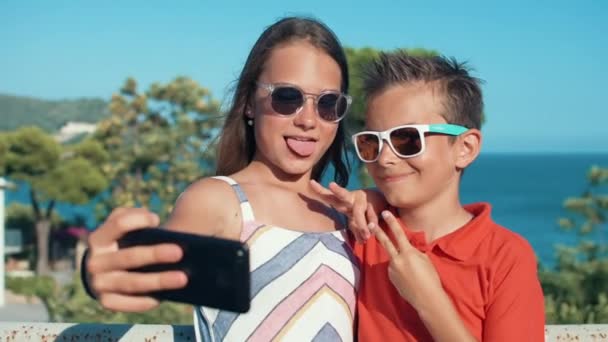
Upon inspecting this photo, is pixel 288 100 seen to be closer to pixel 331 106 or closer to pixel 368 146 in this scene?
pixel 331 106

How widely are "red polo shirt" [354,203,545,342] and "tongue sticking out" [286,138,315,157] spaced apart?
34 cm

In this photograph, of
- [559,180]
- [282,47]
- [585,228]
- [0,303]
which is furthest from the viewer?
[559,180]

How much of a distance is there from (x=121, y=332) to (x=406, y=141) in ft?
2.98

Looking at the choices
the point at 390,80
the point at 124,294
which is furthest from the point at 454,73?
the point at 124,294

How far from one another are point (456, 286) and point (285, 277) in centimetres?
44

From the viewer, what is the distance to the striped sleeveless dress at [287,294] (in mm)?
2221

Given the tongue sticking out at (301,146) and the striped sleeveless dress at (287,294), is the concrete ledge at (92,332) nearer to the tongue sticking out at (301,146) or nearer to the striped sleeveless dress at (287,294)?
the striped sleeveless dress at (287,294)

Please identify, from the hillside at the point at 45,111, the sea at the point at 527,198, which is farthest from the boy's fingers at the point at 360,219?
the hillside at the point at 45,111

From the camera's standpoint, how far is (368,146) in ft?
7.64

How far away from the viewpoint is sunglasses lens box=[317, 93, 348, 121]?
96.7 inches

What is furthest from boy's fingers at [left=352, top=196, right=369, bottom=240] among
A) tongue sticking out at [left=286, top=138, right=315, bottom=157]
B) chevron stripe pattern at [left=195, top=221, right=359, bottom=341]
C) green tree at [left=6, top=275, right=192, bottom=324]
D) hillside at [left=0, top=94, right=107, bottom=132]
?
hillside at [left=0, top=94, right=107, bottom=132]

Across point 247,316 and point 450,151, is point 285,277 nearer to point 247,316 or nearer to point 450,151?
point 247,316

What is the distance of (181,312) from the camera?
9.81 metres

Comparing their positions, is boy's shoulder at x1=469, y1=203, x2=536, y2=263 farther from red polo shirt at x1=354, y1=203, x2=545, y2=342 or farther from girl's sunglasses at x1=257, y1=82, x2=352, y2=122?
girl's sunglasses at x1=257, y1=82, x2=352, y2=122
